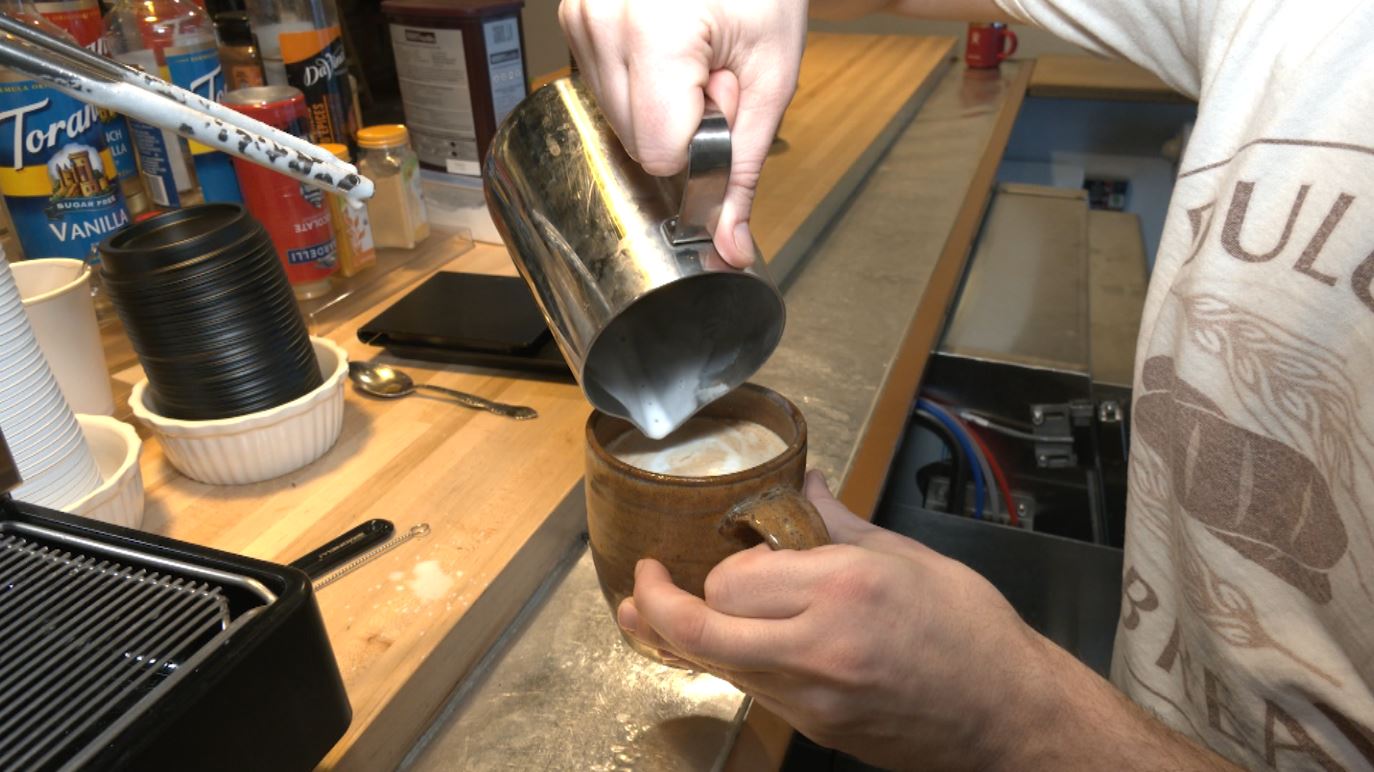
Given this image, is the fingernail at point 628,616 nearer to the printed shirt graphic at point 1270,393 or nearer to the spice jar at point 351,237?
the printed shirt graphic at point 1270,393

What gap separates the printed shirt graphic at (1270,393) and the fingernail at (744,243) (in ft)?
1.04

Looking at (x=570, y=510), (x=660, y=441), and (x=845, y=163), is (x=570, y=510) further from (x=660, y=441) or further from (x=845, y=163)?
(x=845, y=163)

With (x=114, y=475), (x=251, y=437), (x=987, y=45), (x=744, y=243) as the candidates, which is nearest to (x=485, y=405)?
(x=251, y=437)

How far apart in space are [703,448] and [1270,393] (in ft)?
1.21

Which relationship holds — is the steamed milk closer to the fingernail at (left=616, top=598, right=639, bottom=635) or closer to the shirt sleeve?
the fingernail at (left=616, top=598, right=639, bottom=635)

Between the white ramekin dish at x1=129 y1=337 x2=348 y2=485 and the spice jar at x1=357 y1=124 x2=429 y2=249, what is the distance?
0.40 m

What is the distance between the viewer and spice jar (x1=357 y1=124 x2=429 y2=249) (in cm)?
109

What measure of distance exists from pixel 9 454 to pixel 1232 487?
737mm

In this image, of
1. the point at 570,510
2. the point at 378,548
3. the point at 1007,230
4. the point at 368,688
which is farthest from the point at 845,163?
the point at 368,688

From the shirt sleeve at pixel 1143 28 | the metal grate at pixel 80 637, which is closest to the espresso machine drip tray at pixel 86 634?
the metal grate at pixel 80 637

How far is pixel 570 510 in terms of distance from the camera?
78 centimetres

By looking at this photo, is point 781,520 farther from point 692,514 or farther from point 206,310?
point 206,310

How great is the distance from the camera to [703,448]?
0.66 metres

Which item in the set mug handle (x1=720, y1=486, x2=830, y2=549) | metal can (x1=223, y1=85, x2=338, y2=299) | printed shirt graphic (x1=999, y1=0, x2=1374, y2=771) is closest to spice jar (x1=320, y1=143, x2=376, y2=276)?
metal can (x1=223, y1=85, x2=338, y2=299)
